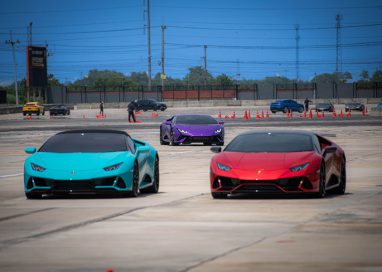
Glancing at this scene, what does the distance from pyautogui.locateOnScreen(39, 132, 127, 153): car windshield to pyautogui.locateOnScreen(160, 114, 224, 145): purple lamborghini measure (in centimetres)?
2102

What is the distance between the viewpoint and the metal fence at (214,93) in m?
166

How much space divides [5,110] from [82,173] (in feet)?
349

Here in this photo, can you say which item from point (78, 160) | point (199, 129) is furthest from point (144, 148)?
point (199, 129)

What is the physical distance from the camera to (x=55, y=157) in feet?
59.4

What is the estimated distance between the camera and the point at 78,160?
58.6 ft

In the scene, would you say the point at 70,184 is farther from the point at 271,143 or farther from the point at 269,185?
the point at 271,143

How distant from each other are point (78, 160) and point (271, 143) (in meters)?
3.29

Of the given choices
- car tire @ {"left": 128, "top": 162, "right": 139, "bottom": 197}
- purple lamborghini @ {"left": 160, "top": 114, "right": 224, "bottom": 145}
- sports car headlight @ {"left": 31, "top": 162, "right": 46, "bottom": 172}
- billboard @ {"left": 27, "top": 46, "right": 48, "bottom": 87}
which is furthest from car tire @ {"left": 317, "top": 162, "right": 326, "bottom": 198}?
billboard @ {"left": 27, "top": 46, "right": 48, "bottom": 87}

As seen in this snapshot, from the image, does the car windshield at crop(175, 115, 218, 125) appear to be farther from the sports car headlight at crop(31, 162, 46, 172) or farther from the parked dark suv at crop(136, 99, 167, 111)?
the parked dark suv at crop(136, 99, 167, 111)

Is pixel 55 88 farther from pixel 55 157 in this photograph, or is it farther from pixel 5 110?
pixel 55 157

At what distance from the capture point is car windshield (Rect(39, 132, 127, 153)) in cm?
1856

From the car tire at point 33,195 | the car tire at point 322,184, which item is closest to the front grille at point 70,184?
the car tire at point 33,195

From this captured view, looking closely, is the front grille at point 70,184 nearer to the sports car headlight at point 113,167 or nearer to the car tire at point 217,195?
the sports car headlight at point 113,167

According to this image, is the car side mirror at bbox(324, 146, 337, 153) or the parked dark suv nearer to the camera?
the car side mirror at bbox(324, 146, 337, 153)
